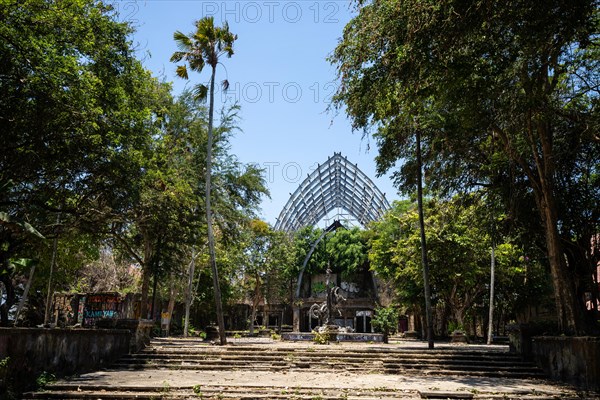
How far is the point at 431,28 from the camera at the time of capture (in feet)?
27.2

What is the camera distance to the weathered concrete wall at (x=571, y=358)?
9531 millimetres

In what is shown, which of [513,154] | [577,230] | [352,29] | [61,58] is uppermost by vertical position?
[352,29]

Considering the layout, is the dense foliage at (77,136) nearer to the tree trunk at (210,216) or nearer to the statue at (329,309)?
the tree trunk at (210,216)

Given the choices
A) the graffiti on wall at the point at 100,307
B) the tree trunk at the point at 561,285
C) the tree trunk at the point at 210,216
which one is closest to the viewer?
the tree trunk at the point at 561,285

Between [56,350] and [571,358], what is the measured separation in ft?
35.9

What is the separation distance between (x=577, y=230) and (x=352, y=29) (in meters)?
10.6

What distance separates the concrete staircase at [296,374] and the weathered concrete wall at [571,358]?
50 cm

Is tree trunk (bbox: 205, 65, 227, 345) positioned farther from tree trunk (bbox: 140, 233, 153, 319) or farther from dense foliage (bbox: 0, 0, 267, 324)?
tree trunk (bbox: 140, 233, 153, 319)

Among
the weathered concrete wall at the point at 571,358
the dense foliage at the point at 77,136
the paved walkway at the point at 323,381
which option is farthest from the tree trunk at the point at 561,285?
the dense foliage at the point at 77,136

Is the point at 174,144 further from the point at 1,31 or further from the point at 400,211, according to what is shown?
the point at 400,211

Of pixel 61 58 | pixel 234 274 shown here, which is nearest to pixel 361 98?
pixel 61 58

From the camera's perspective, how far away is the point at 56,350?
1058 cm

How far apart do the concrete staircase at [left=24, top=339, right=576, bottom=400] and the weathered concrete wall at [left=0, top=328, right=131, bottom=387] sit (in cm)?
41

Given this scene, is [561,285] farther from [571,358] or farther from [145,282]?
[145,282]
